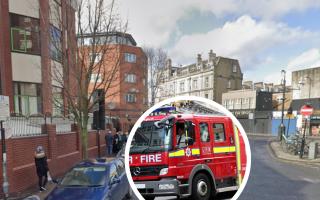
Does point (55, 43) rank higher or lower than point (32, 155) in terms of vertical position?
higher

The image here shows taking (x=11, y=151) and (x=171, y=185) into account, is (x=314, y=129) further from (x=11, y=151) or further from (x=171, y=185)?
(x=171, y=185)

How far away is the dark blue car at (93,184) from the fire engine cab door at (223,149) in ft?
16.5

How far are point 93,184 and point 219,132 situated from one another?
250 inches

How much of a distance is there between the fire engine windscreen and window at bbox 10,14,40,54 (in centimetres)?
1597

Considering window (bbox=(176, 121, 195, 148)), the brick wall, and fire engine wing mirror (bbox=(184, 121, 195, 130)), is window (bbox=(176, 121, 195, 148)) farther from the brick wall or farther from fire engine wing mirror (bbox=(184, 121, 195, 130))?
the brick wall

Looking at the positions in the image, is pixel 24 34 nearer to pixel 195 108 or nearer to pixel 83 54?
pixel 83 54

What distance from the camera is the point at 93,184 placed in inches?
273

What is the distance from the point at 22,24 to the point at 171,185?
1663cm

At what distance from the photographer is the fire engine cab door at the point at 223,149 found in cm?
131

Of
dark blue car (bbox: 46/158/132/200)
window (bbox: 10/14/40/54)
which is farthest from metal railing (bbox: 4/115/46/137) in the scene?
window (bbox: 10/14/40/54)

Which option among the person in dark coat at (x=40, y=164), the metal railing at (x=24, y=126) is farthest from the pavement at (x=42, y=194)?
the metal railing at (x=24, y=126)

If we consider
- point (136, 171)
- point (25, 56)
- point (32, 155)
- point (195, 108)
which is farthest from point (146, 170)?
point (25, 56)

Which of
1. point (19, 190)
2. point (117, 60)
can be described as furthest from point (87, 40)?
point (19, 190)

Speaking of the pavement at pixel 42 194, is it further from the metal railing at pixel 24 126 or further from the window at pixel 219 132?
the window at pixel 219 132
